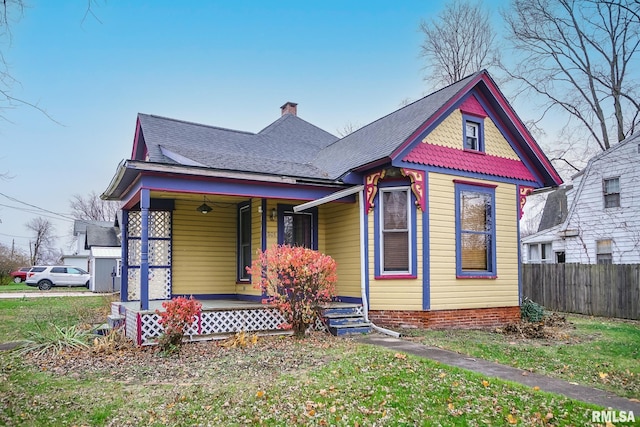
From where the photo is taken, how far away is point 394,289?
1071cm

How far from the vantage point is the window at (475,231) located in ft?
36.7

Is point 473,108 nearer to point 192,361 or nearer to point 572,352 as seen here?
point 572,352

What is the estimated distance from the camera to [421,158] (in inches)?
422

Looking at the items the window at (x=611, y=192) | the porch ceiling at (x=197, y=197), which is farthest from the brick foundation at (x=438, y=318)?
the window at (x=611, y=192)

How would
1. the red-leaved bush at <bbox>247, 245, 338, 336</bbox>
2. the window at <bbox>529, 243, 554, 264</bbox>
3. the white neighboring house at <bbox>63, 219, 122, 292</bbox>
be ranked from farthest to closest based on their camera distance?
the white neighboring house at <bbox>63, 219, 122, 292</bbox> → the window at <bbox>529, 243, 554, 264</bbox> → the red-leaved bush at <bbox>247, 245, 338, 336</bbox>

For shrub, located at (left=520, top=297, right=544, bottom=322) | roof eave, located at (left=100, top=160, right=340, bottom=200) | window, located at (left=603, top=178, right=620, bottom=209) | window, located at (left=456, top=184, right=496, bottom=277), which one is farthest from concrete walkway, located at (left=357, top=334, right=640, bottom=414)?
window, located at (left=603, top=178, right=620, bottom=209)

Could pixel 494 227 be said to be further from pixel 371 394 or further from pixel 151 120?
pixel 151 120

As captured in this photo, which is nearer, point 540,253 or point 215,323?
point 215,323

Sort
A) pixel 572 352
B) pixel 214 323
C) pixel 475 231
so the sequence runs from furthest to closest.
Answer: pixel 475 231 → pixel 214 323 → pixel 572 352

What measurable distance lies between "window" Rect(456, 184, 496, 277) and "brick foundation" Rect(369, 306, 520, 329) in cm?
89

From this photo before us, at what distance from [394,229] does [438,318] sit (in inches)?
85.8

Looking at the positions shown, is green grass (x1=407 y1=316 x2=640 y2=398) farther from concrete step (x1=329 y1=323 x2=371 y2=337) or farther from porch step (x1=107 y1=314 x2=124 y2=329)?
porch step (x1=107 y1=314 x2=124 y2=329)

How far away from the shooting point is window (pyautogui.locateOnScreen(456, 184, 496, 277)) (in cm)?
1119

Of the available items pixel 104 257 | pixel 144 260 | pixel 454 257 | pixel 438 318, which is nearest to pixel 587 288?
pixel 454 257
